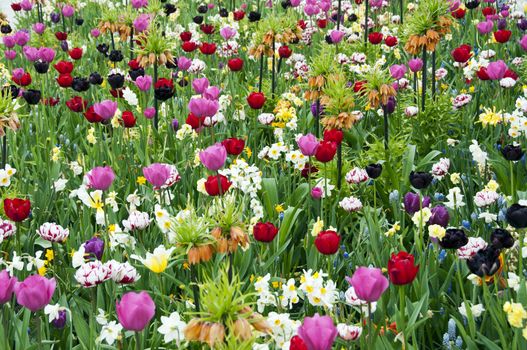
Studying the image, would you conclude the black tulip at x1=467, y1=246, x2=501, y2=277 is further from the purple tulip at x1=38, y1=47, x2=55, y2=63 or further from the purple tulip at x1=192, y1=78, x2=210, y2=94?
the purple tulip at x1=38, y1=47, x2=55, y2=63

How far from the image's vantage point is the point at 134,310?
191cm

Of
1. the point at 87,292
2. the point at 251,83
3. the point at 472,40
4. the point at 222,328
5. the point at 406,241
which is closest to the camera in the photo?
the point at 222,328

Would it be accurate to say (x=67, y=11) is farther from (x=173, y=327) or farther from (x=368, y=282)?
(x=368, y=282)

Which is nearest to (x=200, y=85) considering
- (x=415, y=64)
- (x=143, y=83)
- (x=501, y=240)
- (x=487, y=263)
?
(x=143, y=83)

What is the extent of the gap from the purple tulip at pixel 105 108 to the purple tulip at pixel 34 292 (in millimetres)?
2288

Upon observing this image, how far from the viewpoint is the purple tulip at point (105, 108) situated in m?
4.37

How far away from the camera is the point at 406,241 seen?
3600 millimetres

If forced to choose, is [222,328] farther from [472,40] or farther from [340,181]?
[472,40]

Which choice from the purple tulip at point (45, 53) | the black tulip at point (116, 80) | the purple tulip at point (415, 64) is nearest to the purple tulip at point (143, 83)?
the black tulip at point (116, 80)


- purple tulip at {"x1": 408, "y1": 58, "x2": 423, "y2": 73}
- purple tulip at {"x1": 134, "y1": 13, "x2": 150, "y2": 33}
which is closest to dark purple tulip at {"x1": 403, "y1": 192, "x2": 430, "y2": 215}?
purple tulip at {"x1": 408, "y1": 58, "x2": 423, "y2": 73}

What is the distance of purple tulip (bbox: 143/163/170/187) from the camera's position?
327cm

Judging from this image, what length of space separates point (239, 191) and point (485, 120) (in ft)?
4.57

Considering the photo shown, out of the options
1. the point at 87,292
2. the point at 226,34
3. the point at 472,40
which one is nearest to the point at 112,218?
the point at 87,292

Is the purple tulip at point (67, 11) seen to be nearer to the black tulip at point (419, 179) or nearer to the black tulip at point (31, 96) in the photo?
the black tulip at point (31, 96)
